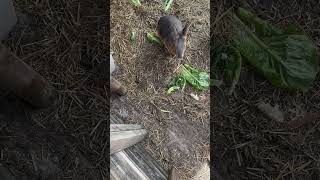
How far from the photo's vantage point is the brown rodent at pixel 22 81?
1985 mm

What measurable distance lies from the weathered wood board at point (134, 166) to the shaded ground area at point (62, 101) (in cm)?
8

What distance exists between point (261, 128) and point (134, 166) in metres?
0.73

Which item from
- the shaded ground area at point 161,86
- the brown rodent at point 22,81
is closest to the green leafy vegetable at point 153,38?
the shaded ground area at point 161,86

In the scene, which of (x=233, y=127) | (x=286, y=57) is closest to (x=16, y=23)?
(x=233, y=127)

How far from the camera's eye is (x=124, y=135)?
2.26m

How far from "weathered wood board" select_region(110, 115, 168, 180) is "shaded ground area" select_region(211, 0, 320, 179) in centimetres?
32

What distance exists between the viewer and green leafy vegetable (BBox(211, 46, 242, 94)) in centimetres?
253

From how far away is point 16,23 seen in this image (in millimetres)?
2375

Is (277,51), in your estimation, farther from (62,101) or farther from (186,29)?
(62,101)

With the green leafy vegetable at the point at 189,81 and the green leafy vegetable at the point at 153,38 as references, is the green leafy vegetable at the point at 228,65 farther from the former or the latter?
the green leafy vegetable at the point at 153,38

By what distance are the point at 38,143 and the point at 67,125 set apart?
151mm

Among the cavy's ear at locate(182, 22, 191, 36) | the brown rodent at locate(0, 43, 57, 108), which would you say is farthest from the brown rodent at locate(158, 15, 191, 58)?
the brown rodent at locate(0, 43, 57, 108)

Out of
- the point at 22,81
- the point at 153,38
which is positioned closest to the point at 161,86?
the point at 153,38

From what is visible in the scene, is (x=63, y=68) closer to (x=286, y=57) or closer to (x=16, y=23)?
(x=16, y=23)
